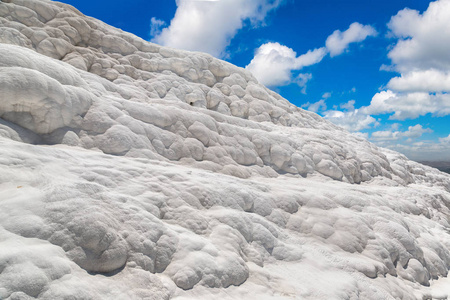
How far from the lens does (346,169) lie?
12430 mm

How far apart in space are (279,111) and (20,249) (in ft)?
51.9

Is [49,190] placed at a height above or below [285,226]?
above

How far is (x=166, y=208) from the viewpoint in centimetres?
481

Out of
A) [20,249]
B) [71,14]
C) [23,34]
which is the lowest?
[20,249]

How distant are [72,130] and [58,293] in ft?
14.7

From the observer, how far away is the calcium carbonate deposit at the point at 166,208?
3.29 meters

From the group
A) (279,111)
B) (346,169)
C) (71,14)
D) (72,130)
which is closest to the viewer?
(72,130)

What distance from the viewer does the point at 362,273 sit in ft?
18.9

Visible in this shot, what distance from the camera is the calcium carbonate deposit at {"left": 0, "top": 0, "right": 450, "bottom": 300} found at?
3295mm

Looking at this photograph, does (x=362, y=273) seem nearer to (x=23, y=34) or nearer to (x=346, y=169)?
(x=346, y=169)

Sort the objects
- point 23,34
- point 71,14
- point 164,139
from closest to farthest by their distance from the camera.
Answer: point 164,139, point 23,34, point 71,14

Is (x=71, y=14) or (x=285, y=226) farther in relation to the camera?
(x=71, y=14)

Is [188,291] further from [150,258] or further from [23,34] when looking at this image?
[23,34]

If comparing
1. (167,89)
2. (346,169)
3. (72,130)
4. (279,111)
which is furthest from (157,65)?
(346,169)
